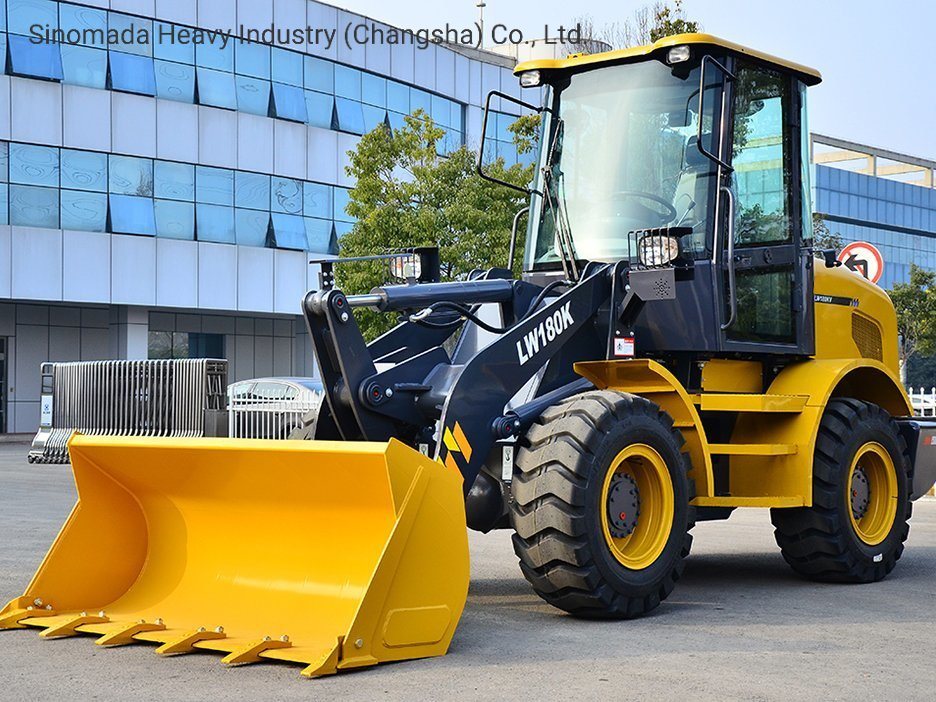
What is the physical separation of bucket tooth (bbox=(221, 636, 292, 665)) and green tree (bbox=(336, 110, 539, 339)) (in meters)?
21.1

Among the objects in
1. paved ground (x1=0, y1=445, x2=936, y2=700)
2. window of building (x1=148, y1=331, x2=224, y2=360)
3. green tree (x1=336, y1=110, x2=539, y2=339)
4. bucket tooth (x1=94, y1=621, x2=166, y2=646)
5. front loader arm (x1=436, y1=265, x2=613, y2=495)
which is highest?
green tree (x1=336, y1=110, x2=539, y2=339)

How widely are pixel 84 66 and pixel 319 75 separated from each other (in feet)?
24.0

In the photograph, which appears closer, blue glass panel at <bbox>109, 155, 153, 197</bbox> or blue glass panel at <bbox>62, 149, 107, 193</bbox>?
blue glass panel at <bbox>62, 149, 107, 193</bbox>

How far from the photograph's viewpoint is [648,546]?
8.16 m

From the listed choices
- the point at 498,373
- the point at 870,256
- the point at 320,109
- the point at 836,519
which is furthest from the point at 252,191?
the point at 498,373

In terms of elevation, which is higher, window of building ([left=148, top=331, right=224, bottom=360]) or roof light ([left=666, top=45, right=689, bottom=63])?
roof light ([left=666, top=45, right=689, bottom=63])

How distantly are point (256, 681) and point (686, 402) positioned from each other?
137 inches

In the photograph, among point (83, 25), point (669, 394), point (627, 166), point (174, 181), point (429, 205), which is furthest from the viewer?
point (174, 181)

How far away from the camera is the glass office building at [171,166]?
3481 cm

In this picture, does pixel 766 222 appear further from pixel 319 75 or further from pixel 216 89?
pixel 319 75

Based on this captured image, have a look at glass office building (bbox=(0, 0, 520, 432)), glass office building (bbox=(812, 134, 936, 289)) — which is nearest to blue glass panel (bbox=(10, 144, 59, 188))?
glass office building (bbox=(0, 0, 520, 432))

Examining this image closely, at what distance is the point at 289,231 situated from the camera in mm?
39938

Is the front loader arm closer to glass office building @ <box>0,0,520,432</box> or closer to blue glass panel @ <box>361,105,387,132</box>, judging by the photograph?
glass office building @ <box>0,0,520,432</box>

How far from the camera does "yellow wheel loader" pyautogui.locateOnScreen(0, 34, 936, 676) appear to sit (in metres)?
7.03
